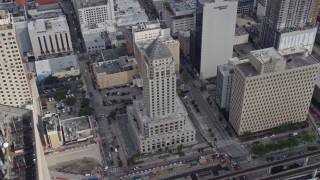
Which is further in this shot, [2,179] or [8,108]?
[8,108]

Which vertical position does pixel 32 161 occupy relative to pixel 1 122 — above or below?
below

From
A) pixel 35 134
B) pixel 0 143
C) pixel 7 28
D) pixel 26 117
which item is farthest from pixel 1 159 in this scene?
pixel 7 28

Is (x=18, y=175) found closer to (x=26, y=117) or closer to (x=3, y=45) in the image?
(x=26, y=117)

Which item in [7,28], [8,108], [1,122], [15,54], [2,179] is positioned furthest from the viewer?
[15,54]

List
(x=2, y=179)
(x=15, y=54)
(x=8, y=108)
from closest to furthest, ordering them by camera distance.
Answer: (x=2, y=179), (x=8, y=108), (x=15, y=54)

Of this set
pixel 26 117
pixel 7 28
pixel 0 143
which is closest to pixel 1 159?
pixel 0 143

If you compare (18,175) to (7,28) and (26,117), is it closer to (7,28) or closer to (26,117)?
(26,117)
